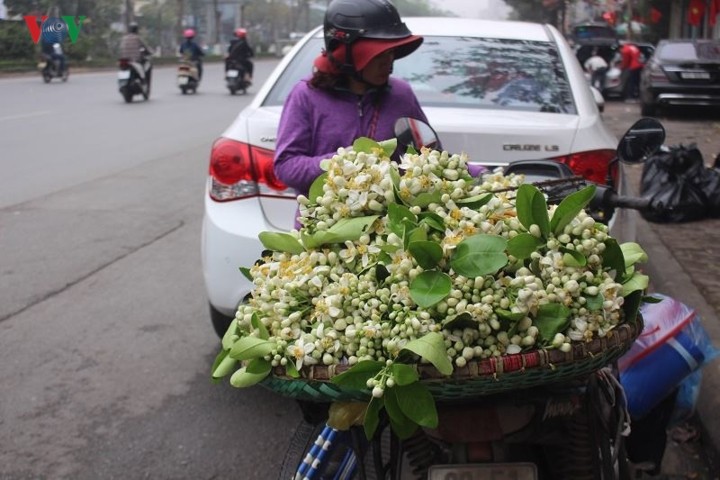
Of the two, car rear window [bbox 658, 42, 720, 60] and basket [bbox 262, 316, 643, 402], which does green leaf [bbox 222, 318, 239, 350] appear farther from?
car rear window [bbox 658, 42, 720, 60]

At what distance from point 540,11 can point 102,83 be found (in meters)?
40.3

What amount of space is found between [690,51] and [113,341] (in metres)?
16.5

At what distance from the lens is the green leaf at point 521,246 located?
1885mm

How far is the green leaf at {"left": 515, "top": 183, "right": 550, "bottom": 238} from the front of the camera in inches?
76.0

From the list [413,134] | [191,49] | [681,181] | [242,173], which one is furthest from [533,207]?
[191,49]

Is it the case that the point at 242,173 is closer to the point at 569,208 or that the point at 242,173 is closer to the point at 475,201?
the point at 475,201

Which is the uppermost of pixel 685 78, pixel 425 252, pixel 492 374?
pixel 425 252

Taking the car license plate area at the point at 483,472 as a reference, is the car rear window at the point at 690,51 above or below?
below

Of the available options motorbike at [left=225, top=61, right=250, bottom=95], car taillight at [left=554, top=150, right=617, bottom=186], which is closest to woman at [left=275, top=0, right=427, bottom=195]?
car taillight at [left=554, top=150, right=617, bottom=186]

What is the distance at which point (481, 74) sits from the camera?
4488 millimetres

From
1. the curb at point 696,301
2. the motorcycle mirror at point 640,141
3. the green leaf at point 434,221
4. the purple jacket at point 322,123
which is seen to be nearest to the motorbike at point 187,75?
the curb at point 696,301

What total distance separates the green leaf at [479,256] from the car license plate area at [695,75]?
17.6 metres

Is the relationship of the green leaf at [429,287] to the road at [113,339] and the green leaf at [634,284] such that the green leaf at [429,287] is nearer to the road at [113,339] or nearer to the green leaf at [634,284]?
the green leaf at [634,284]

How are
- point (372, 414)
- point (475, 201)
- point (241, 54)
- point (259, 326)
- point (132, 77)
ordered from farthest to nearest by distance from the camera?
point (241, 54) < point (132, 77) < point (475, 201) < point (259, 326) < point (372, 414)
